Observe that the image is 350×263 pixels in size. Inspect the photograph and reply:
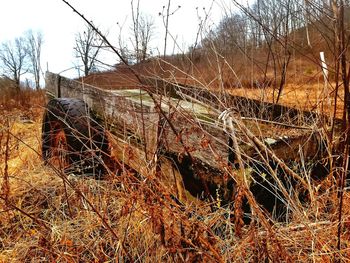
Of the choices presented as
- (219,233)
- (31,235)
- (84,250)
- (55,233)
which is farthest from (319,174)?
(31,235)

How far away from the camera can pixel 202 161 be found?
1.91 metres

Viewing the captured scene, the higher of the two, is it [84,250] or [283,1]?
[283,1]

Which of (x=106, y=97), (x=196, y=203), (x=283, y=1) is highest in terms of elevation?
(x=283, y=1)

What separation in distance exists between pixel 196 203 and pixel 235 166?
390 millimetres

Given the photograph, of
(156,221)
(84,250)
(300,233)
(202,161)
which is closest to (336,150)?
(300,233)

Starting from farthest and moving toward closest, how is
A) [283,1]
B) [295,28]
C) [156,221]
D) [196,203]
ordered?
[295,28] < [283,1] < [196,203] < [156,221]

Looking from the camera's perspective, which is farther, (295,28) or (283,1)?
(295,28)

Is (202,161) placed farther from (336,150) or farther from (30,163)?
(30,163)

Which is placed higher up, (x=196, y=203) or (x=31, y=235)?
(x=196, y=203)

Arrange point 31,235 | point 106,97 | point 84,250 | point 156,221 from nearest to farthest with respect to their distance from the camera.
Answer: point 156,221 → point 84,250 → point 31,235 → point 106,97

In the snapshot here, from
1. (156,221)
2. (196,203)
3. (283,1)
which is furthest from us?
(283,1)

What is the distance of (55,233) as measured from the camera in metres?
2.01

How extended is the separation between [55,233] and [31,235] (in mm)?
232

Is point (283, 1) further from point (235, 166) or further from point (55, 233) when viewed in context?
point (55, 233)
